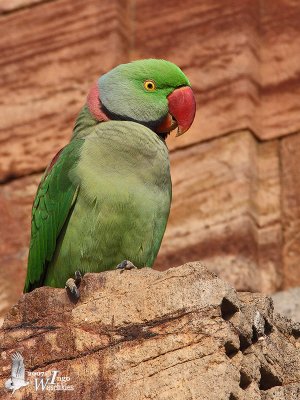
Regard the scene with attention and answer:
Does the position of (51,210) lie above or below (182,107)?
below

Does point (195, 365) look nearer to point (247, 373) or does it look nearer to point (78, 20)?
point (247, 373)

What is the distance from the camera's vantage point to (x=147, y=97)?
769 centimetres

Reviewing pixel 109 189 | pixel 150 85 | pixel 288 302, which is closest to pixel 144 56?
pixel 288 302

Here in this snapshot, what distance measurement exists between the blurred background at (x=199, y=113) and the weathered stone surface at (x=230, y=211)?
0.01 meters

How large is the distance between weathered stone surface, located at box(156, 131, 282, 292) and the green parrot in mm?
2307

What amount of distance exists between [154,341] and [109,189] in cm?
159

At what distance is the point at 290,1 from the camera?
420 inches

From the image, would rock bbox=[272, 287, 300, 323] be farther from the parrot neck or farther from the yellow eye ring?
the parrot neck

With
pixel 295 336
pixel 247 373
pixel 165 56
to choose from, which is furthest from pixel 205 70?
pixel 247 373

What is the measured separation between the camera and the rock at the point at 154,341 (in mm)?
5340

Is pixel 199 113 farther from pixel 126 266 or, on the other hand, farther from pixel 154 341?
pixel 154 341

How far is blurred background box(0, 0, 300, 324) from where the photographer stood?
32.7ft

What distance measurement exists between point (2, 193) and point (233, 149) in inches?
80.3

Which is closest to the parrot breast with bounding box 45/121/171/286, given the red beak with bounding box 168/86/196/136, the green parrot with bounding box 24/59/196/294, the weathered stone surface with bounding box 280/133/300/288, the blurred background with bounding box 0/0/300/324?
the green parrot with bounding box 24/59/196/294
